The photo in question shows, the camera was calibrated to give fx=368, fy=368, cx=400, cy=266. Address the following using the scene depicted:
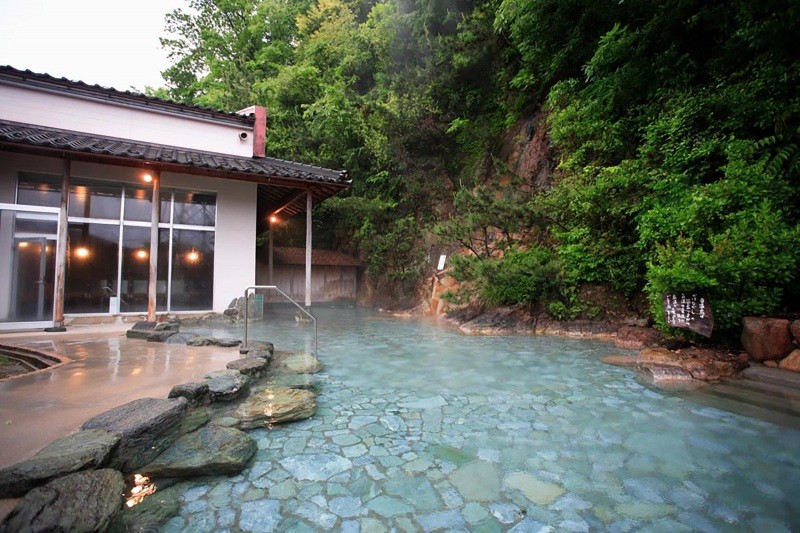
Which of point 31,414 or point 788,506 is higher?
point 31,414

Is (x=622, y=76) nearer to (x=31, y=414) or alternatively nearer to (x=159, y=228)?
(x=31, y=414)

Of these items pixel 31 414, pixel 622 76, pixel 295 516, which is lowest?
pixel 295 516

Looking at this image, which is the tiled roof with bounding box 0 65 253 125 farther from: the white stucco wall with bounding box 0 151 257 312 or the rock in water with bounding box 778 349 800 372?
the rock in water with bounding box 778 349 800 372

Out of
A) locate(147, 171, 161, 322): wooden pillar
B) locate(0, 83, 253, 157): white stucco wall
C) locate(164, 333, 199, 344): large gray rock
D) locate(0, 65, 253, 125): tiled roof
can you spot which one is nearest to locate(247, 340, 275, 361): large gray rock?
locate(164, 333, 199, 344): large gray rock

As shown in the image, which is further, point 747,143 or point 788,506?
point 747,143

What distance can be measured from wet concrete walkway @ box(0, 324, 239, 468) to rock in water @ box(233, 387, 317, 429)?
2.56 ft

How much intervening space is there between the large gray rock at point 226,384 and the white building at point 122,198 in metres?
5.02

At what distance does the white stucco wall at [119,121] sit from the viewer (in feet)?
26.0

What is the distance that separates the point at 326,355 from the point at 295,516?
13.4ft

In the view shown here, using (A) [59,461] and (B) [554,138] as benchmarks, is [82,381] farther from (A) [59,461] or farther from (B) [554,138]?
(B) [554,138]

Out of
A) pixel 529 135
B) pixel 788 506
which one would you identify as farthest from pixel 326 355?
pixel 529 135

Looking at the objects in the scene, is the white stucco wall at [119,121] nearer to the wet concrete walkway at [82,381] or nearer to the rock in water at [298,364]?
the wet concrete walkway at [82,381]

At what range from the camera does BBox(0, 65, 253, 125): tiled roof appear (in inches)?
307

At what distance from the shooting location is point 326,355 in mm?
6227
